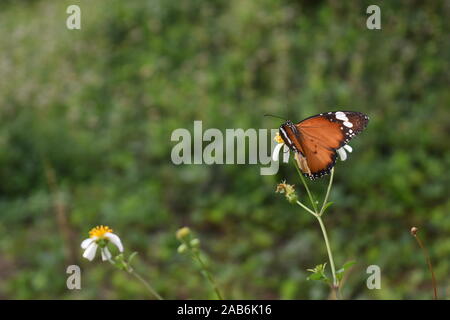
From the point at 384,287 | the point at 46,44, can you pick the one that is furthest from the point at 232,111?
the point at 46,44

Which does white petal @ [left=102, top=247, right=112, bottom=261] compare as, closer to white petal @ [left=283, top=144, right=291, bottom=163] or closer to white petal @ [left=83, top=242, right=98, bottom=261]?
white petal @ [left=83, top=242, right=98, bottom=261]

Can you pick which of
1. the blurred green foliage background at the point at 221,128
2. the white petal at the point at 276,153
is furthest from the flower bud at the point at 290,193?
the blurred green foliage background at the point at 221,128

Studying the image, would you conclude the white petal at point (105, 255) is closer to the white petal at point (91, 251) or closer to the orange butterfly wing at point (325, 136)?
the white petal at point (91, 251)

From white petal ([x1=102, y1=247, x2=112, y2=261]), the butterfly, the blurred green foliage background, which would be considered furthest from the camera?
the blurred green foliage background

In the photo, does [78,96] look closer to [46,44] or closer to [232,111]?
[46,44]

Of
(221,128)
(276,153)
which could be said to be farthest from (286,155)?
(221,128)

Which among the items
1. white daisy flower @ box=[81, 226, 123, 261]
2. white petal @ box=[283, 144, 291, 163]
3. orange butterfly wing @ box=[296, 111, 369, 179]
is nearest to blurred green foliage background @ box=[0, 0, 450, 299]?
orange butterfly wing @ box=[296, 111, 369, 179]

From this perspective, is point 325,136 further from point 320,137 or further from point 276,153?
point 276,153

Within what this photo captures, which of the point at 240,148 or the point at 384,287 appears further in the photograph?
the point at 240,148
